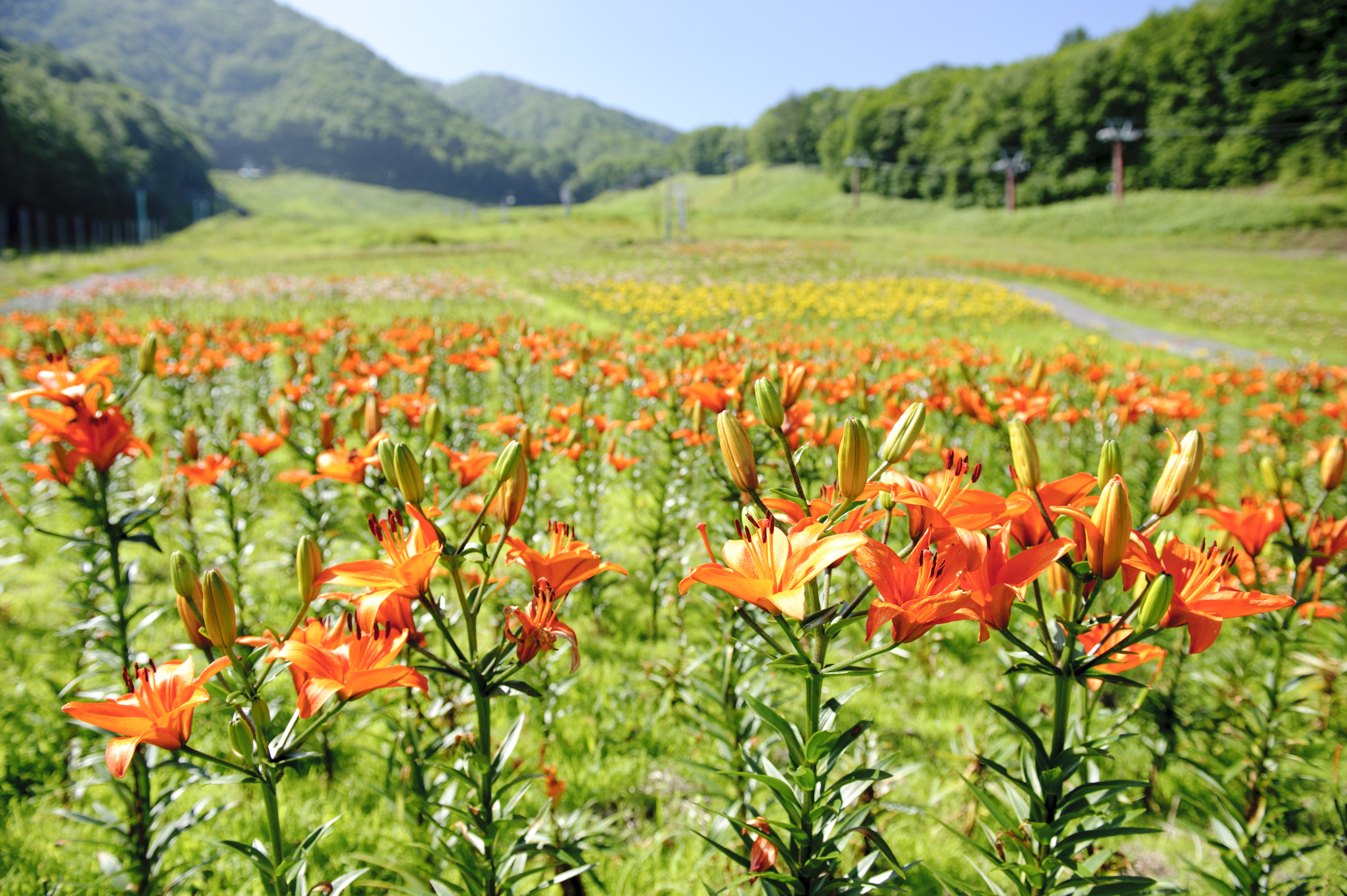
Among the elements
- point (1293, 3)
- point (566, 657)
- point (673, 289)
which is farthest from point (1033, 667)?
point (1293, 3)

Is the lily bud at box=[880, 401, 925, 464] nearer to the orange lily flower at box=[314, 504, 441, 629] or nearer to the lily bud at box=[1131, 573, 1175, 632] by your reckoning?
the lily bud at box=[1131, 573, 1175, 632]

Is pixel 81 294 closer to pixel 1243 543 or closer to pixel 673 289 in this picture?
pixel 673 289

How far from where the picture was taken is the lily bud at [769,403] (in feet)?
3.23

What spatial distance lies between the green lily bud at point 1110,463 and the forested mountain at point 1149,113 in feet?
158

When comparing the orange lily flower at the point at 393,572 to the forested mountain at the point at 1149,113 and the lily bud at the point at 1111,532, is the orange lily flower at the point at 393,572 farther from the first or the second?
→ the forested mountain at the point at 1149,113

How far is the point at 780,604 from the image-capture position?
668 mm

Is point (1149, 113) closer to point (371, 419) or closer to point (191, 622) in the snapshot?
point (371, 419)

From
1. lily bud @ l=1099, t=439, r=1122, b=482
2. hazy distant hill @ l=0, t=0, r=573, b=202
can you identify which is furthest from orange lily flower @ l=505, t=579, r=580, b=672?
hazy distant hill @ l=0, t=0, r=573, b=202

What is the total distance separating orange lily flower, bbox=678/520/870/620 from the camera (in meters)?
0.68

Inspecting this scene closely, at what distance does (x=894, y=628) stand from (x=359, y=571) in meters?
0.68

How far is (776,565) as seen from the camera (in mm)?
770

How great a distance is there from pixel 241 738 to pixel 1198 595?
1.24m

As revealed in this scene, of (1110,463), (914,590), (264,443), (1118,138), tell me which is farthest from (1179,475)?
(1118,138)

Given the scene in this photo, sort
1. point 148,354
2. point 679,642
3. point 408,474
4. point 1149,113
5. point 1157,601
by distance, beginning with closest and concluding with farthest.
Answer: point 1157,601 → point 408,474 → point 148,354 → point 679,642 → point 1149,113
